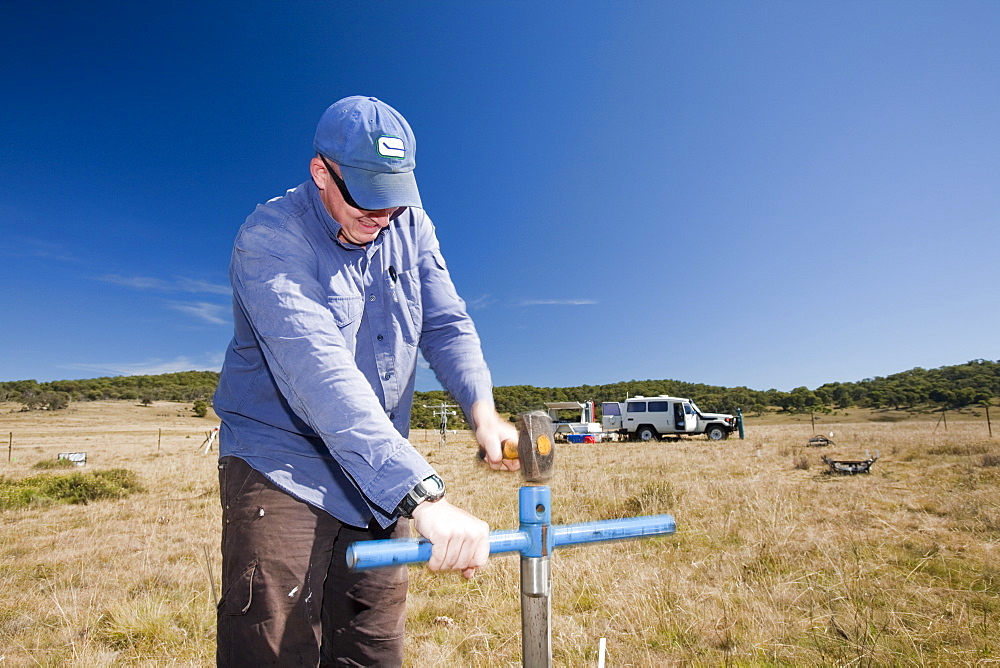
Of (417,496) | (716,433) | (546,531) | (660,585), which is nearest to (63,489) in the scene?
(660,585)

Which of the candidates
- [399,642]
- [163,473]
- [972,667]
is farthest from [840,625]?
[163,473]

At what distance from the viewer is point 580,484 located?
29.9 feet

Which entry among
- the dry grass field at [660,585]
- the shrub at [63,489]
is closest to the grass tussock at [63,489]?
the shrub at [63,489]

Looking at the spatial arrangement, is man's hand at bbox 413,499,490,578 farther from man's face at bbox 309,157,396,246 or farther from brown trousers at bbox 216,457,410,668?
man's face at bbox 309,157,396,246

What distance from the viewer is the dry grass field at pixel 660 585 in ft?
10.6

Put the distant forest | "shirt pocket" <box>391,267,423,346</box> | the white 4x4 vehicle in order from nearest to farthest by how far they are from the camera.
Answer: "shirt pocket" <box>391,267,423,346</box> < the white 4x4 vehicle < the distant forest

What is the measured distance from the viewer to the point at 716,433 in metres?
25.0

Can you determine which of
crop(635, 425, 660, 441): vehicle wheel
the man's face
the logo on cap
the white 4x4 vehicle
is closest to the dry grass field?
the man's face

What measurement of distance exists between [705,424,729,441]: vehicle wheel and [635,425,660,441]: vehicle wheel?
2.38 metres

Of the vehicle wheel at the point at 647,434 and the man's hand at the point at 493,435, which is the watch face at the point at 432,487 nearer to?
the man's hand at the point at 493,435

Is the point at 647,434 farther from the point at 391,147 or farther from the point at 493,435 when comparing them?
the point at 391,147

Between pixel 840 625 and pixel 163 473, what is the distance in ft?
43.2

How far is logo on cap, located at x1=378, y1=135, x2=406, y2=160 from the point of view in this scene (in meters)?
1.42

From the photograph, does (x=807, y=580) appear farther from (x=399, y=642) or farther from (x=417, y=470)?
(x=417, y=470)
